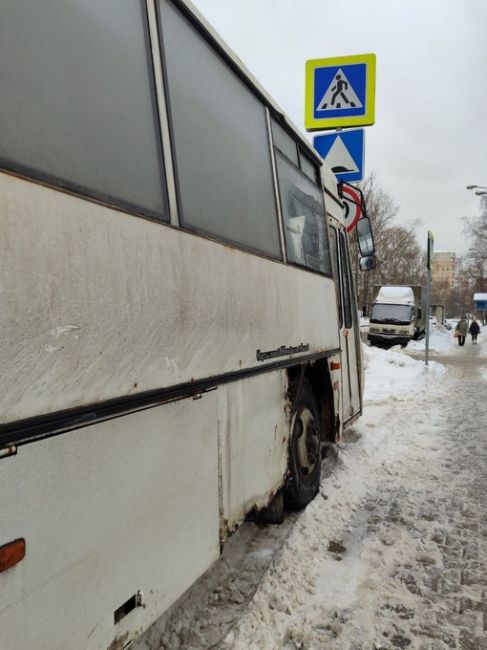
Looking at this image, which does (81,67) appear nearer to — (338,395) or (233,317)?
(233,317)

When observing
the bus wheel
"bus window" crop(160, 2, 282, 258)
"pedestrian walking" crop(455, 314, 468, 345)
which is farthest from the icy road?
"pedestrian walking" crop(455, 314, 468, 345)

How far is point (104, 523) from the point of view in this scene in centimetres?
166

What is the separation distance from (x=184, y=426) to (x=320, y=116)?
20.9 ft

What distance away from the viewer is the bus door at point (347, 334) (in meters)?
5.29

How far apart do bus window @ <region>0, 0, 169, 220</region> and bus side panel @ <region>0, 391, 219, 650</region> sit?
78cm

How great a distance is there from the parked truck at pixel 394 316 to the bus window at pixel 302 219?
891 inches

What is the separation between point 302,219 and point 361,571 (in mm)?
2454

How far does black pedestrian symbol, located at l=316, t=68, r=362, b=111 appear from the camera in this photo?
7242 millimetres

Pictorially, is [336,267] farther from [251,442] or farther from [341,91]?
[341,91]

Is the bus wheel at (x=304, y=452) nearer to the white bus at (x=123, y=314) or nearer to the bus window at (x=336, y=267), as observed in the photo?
the white bus at (x=123, y=314)

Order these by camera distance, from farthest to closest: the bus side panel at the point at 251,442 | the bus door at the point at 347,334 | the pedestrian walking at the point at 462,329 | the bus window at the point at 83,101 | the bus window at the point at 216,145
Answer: the pedestrian walking at the point at 462,329 → the bus door at the point at 347,334 → the bus side panel at the point at 251,442 → the bus window at the point at 216,145 → the bus window at the point at 83,101

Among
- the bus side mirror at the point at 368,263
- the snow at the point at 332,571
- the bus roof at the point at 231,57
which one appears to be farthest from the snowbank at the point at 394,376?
the bus roof at the point at 231,57

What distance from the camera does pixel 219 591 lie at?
9.73ft

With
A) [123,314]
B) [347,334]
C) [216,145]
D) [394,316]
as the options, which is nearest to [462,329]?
[394,316]
